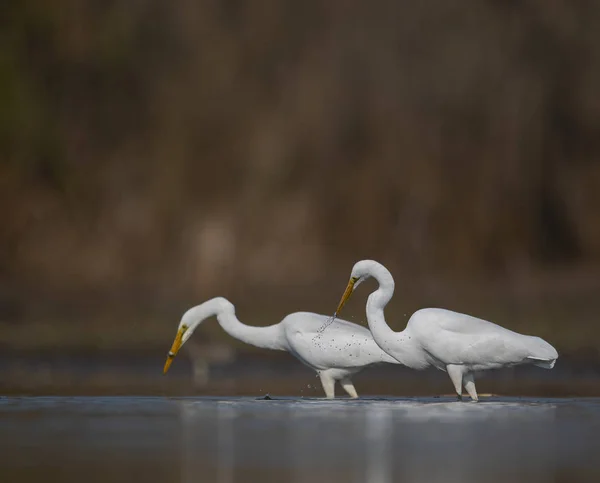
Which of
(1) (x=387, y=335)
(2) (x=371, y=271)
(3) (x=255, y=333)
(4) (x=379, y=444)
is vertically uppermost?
(2) (x=371, y=271)

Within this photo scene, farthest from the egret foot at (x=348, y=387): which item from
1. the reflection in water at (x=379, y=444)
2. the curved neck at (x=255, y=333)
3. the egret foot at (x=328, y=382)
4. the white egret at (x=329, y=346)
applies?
the reflection in water at (x=379, y=444)

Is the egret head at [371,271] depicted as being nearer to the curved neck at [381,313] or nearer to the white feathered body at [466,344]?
the curved neck at [381,313]

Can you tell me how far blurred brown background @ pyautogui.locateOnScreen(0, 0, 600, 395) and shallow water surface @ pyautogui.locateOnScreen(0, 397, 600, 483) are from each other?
49.8 feet

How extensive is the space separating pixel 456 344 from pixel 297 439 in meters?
2.82

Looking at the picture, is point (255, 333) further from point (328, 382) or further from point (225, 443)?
point (225, 443)

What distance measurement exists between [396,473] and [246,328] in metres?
6.48

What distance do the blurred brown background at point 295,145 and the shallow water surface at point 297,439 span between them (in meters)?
15.2

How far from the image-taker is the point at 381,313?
1408 cm

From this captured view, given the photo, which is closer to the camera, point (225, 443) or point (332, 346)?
point (225, 443)

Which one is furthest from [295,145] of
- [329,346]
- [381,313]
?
[381,313]

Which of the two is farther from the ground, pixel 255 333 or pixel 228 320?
pixel 228 320

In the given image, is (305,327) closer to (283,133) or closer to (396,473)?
(396,473)

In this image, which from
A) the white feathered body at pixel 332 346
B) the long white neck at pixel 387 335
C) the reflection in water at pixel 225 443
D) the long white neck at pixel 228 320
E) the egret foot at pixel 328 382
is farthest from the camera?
the long white neck at pixel 228 320

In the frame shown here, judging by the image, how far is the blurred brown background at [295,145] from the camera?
3203 centimetres
